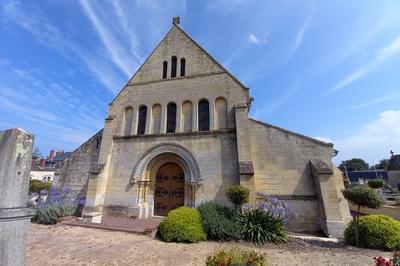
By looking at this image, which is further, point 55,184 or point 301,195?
point 55,184

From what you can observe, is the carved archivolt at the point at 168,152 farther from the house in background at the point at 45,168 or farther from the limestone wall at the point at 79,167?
the house in background at the point at 45,168

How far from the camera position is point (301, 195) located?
950cm

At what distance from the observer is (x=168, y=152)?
11.5m

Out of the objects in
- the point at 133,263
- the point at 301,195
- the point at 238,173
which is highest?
the point at 238,173

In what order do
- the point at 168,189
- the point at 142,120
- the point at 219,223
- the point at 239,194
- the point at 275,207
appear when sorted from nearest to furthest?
the point at 219,223 < the point at 239,194 < the point at 275,207 < the point at 168,189 < the point at 142,120

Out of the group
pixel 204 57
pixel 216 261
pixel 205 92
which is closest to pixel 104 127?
pixel 205 92

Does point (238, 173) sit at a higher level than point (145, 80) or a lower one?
lower

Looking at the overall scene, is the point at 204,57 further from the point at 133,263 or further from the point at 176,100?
the point at 133,263

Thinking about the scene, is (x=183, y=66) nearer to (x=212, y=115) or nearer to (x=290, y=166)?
(x=212, y=115)

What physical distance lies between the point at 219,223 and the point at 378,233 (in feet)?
18.2

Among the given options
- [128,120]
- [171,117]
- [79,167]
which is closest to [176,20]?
[171,117]

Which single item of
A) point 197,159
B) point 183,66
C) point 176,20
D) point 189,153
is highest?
point 176,20

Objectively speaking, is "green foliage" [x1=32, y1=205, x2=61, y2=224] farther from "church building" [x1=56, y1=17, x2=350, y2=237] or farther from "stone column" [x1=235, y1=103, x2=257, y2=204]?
"stone column" [x1=235, y1=103, x2=257, y2=204]

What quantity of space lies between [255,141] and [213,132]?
2.36m
